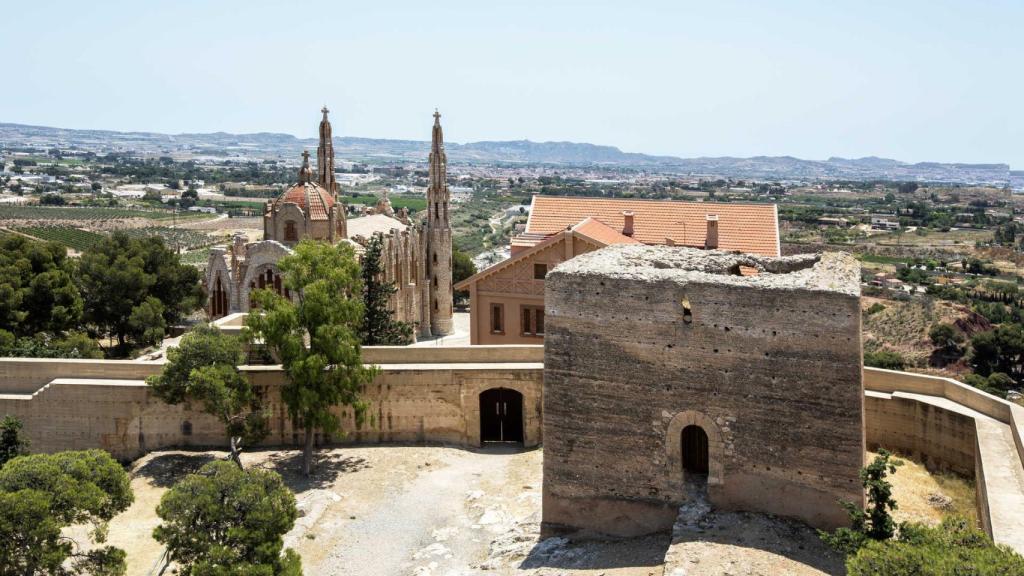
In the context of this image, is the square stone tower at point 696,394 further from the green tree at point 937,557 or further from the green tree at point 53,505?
the green tree at point 53,505

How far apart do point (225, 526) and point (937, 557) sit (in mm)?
13096

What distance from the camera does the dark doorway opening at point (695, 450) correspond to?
20594 millimetres

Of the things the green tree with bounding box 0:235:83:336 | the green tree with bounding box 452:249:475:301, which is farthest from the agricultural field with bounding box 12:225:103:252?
the green tree with bounding box 0:235:83:336

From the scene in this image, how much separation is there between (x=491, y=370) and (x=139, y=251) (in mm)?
25736

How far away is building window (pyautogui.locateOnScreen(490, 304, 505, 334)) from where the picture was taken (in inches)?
1501

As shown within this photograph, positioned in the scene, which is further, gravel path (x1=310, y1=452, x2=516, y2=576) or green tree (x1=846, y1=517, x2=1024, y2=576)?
gravel path (x1=310, y1=452, x2=516, y2=576)

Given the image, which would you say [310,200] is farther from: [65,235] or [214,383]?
[65,235]

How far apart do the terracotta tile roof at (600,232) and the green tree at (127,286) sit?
21.1m

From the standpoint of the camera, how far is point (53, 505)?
18734mm

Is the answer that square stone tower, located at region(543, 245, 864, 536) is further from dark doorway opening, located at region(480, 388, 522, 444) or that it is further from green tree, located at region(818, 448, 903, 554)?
dark doorway opening, located at region(480, 388, 522, 444)

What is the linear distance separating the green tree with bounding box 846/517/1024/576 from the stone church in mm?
27203

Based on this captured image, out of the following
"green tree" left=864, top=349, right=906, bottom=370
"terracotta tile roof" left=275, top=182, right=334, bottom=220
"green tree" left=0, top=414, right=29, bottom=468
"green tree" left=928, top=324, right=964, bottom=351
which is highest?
"terracotta tile roof" left=275, top=182, right=334, bottom=220

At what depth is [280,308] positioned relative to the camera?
27516 millimetres

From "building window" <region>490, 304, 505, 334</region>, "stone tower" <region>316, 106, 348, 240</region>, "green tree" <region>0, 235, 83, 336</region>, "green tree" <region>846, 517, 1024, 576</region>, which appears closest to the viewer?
"green tree" <region>846, 517, 1024, 576</region>
